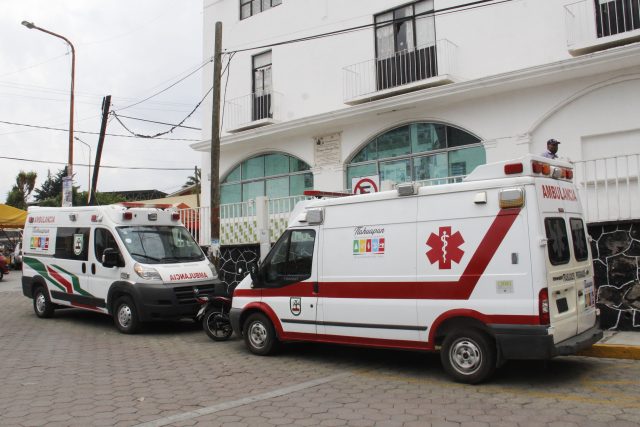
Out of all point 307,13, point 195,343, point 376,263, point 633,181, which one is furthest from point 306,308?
point 307,13

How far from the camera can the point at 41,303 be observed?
41.4 feet

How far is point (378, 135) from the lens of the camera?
15.7 meters

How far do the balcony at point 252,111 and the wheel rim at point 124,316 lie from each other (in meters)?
9.10

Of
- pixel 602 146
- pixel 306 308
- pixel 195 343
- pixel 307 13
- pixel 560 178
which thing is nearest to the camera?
pixel 560 178

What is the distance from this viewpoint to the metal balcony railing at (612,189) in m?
8.62

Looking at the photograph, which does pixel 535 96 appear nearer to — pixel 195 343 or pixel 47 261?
pixel 195 343

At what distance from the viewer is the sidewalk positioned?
23.3 feet

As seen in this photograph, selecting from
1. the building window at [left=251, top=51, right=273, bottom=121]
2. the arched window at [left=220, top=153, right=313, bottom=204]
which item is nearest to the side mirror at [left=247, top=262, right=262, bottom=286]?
the arched window at [left=220, top=153, right=313, bottom=204]

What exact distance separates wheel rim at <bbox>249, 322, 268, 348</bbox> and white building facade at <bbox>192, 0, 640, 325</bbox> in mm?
5064

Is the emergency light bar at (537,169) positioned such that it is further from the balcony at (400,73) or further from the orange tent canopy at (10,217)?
the orange tent canopy at (10,217)

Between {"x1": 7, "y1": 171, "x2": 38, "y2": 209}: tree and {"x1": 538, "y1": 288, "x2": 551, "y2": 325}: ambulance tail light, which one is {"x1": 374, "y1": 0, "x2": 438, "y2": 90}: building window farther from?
{"x1": 7, "y1": 171, "x2": 38, "y2": 209}: tree

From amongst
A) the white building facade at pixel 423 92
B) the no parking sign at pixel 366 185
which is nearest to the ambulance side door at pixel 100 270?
the no parking sign at pixel 366 185

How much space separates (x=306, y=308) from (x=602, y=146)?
8304 mm

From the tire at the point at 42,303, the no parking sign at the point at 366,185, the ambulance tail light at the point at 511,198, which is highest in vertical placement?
the no parking sign at the point at 366,185
